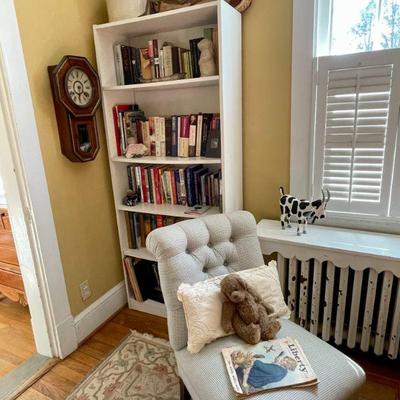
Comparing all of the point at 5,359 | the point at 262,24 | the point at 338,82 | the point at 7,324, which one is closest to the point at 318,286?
the point at 338,82

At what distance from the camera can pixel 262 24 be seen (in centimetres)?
162

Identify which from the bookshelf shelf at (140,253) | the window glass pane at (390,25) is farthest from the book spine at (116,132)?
the window glass pane at (390,25)

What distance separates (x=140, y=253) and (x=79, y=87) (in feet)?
3.48

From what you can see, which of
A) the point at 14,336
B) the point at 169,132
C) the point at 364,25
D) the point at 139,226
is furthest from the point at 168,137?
the point at 14,336

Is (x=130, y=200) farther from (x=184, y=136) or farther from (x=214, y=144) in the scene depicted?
(x=214, y=144)

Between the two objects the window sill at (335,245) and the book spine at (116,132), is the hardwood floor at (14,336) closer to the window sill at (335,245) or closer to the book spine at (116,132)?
the book spine at (116,132)

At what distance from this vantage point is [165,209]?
187 cm

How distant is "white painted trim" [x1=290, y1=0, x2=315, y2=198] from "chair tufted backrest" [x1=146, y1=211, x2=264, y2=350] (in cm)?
43

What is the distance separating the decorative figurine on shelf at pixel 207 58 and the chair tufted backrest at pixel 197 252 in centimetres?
75

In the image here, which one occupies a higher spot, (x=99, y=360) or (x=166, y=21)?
(x=166, y=21)

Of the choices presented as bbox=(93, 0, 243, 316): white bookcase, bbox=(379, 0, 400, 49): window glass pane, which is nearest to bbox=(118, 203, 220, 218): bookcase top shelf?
bbox=(93, 0, 243, 316): white bookcase

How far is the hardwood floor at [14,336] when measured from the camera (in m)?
1.78

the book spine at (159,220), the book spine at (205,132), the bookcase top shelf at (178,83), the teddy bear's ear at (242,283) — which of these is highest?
the bookcase top shelf at (178,83)

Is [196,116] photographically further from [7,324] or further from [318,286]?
[7,324]
